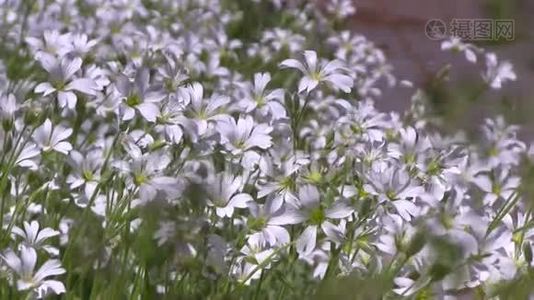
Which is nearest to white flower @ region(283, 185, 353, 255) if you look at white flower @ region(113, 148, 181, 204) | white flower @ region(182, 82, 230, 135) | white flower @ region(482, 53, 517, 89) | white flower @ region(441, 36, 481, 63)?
white flower @ region(113, 148, 181, 204)

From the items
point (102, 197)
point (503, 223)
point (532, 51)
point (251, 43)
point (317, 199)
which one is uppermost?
point (532, 51)

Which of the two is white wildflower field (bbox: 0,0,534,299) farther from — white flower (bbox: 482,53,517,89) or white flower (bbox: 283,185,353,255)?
white flower (bbox: 482,53,517,89)

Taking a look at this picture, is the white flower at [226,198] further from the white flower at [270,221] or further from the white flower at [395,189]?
the white flower at [395,189]

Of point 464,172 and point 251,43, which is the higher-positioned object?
point 464,172

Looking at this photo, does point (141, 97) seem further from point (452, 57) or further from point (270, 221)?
point (452, 57)

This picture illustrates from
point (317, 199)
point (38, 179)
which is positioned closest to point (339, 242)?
point (317, 199)

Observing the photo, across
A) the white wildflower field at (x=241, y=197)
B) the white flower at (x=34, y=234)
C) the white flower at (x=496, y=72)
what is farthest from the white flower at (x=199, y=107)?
the white flower at (x=496, y=72)

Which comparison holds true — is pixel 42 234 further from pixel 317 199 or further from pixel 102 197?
pixel 317 199
